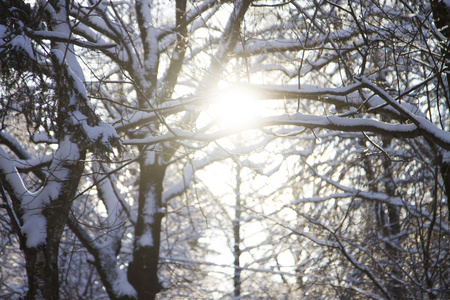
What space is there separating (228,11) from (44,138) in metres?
3.07

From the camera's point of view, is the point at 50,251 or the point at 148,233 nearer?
the point at 50,251

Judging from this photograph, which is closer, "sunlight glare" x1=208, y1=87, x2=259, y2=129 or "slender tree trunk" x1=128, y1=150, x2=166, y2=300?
"sunlight glare" x1=208, y1=87, x2=259, y2=129

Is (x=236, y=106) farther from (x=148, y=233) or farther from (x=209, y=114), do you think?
(x=148, y=233)

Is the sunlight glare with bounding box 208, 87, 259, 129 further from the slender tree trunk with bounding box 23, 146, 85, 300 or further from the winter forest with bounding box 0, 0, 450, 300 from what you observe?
the slender tree trunk with bounding box 23, 146, 85, 300

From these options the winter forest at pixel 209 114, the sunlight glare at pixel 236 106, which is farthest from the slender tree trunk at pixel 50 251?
the sunlight glare at pixel 236 106

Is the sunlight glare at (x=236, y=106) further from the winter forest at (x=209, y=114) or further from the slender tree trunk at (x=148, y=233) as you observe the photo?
the slender tree trunk at (x=148, y=233)

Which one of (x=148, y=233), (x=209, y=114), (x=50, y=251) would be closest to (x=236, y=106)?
(x=209, y=114)

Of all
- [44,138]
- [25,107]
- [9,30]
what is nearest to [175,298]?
[44,138]

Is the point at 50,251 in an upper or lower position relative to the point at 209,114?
lower

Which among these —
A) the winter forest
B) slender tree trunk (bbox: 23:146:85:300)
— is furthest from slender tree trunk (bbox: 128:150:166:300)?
slender tree trunk (bbox: 23:146:85:300)

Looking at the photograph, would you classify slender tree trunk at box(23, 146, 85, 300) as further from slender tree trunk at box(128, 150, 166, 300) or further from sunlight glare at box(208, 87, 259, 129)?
slender tree trunk at box(128, 150, 166, 300)

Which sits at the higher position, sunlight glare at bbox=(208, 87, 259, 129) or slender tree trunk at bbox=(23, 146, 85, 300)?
sunlight glare at bbox=(208, 87, 259, 129)

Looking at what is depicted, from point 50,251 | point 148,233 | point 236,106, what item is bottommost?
point 50,251

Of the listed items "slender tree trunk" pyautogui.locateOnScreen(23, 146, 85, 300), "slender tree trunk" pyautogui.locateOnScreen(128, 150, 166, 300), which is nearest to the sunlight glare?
"slender tree trunk" pyautogui.locateOnScreen(23, 146, 85, 300)
